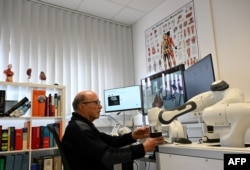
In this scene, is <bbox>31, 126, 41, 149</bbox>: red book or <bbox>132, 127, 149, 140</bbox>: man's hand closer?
<bbox>132, 127, 149, 140</bbox>: man's hand

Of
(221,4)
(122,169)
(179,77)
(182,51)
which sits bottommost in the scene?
(122,169)

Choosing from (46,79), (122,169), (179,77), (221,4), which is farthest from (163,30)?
(122,169)

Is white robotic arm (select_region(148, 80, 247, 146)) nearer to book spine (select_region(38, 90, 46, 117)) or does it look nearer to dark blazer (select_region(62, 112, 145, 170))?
dark blazer (select_region(62, 112, 145, 170))

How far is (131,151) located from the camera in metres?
1.34

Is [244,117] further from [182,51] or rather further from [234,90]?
[182,51]

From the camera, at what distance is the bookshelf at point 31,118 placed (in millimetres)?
2338

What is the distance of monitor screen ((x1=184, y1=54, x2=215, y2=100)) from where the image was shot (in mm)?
1571

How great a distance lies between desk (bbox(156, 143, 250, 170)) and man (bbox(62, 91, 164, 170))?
0.09 metres

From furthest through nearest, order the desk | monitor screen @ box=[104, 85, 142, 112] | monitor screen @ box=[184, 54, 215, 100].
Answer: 1. monitor screen @ box=[104, 85, 142, 112]
2. monitor screen @ box=[184, 54, 215, 100]
3. the desk

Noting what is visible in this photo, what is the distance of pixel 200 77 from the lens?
1.71 m

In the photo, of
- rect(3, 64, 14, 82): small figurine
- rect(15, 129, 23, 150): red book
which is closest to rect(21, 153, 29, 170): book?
rect(15, 129, 23, 150): red book

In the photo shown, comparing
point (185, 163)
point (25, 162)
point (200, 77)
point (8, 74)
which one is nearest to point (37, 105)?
point (8, 74)

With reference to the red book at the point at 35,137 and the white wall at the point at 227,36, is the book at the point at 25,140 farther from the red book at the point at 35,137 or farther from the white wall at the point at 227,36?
the white wall at the point at 227,36

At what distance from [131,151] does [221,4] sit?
188 centimetres
